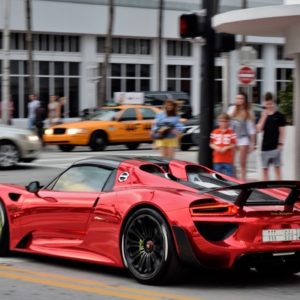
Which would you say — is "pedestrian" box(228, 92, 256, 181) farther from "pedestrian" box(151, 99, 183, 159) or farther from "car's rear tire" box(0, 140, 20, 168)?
"car's rear tire" box(0, 140, 20, 168)

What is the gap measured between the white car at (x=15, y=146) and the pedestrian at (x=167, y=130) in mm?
4069

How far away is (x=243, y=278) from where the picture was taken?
7789 millimetres

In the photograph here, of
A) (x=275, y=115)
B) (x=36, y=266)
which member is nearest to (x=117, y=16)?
(x=275, y=115)

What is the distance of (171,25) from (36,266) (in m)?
39.6

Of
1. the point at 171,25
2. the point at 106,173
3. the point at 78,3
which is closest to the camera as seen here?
the point at 106,173

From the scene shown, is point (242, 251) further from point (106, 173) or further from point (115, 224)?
point (106, 173)

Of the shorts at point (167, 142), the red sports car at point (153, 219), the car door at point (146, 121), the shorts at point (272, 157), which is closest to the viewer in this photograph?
the red sports car at point (153, 219)

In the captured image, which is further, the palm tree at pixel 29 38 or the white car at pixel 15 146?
the palm tree at pixel 29 38

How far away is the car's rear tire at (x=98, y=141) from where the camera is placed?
2631cm

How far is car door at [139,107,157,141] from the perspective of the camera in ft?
89.2

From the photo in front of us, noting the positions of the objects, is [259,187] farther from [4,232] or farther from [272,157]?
[272,157]

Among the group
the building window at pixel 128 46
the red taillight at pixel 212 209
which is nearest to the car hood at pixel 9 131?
the red taillight at pixel 212 209

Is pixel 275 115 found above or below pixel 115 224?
above

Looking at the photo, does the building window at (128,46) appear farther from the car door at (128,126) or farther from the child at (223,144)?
the child at (223,144)
